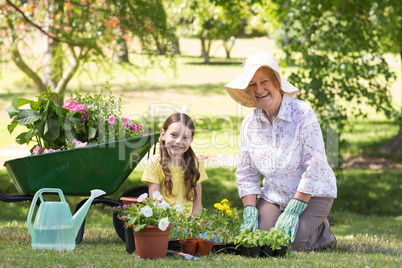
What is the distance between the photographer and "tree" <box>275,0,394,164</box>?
6.23 m

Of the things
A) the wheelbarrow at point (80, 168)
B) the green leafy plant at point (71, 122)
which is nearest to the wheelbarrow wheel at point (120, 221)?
the wheelbarrow at point (80, 168)

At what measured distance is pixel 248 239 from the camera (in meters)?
3.15

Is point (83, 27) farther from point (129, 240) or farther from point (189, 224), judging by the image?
point (189, 224)

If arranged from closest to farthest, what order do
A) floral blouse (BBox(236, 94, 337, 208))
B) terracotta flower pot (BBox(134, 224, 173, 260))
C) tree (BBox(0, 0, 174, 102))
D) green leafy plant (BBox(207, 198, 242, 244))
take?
1. terracotta flower pot (BBox(134, 224, 173, 260))
2. green leafy plant (BBox(207, 198, 242, 244))
3. floral blouse (BBox(236, 94, 337, 208))
4. tree (BBox(0, 0, 174, 102))

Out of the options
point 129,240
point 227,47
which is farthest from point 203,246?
point 227,47

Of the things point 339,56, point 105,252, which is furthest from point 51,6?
point 105,252

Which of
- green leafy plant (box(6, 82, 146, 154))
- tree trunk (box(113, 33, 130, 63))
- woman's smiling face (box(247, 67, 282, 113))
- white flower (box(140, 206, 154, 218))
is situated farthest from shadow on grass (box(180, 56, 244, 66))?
white flower (box(140, 206, 154, 218))

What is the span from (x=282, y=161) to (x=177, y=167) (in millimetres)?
784

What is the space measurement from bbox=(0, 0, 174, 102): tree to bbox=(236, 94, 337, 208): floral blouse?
11.3 ft

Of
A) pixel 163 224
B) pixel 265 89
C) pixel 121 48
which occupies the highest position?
pixel 121 48

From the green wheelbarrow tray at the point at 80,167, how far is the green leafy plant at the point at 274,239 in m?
1.10

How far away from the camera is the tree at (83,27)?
21.8 ft

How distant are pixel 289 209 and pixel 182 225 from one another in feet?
2.63

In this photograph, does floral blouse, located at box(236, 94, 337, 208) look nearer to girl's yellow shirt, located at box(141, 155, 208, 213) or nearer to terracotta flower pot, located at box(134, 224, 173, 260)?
girl's yellow shirt, located at box(141, 155, 208, 213)
